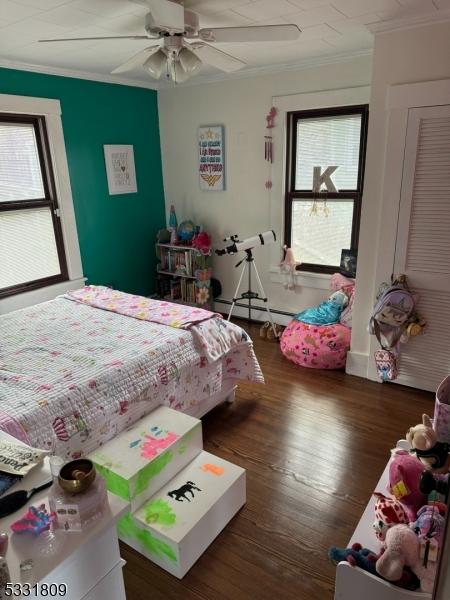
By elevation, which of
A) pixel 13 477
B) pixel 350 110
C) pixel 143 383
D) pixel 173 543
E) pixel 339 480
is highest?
pixel 350 110

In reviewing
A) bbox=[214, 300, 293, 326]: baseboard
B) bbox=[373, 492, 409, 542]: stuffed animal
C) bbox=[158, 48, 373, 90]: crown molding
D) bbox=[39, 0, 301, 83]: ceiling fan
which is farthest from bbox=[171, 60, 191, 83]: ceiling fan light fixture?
bbox=[214, 300, 293, 326]: baseboard

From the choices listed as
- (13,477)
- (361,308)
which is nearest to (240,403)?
(361,308)

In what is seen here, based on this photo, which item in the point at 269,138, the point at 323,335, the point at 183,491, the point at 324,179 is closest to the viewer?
the point at 183,491

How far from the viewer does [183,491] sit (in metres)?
1.85

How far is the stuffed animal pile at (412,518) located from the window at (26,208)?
3.02 metres

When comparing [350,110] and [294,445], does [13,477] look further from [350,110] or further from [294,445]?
[350,110]

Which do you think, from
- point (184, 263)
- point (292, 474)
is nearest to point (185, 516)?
point (292, 474)

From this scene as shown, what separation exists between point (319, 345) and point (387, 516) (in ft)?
6.36

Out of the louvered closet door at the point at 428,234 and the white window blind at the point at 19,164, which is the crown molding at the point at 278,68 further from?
the white window blind at the point at 19,164

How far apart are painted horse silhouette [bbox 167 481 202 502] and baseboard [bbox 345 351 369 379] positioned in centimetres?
177

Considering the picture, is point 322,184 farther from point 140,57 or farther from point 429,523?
point 429,523

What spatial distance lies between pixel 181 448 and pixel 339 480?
0.87 m

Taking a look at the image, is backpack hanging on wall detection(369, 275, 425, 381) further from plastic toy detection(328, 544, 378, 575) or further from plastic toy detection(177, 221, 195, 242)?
plastic toy detection(177, 221, 195, 242)

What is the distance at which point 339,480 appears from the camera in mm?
2168
